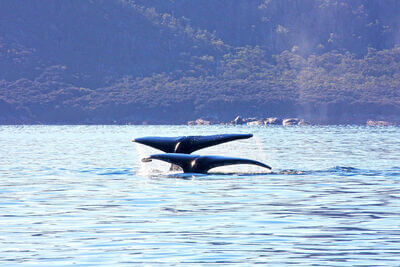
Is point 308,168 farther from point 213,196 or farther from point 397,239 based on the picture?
point 397,239

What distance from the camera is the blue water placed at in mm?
19438

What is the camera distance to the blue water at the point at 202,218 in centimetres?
1944

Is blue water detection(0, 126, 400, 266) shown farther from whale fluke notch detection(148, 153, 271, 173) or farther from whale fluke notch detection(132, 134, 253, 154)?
whale fluke notch detection(132, 134, 253, 154)

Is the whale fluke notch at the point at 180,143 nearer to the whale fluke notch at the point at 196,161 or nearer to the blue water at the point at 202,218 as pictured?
the whale fluke notch at the point at 196,161

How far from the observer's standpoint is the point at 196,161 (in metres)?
36.3

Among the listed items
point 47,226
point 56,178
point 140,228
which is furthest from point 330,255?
point 56,178

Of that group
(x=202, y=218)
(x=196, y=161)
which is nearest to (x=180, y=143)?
(x=196, y=161)

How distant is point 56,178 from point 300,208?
14.9 meters

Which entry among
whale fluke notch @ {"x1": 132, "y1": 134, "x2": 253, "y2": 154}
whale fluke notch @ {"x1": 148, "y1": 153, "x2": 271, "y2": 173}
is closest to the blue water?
whale fluke notch @ {"x1": 148, "y1": 153, "x2": 271, "y2": 173}

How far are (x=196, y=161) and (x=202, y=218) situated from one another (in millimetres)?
11553

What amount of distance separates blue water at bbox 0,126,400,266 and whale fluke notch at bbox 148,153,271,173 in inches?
15.5

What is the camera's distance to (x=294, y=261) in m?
18.8

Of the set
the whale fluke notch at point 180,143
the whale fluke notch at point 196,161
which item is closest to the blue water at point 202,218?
the whale fluke notch at point 196,161

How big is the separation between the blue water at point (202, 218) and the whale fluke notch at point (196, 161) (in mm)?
394
